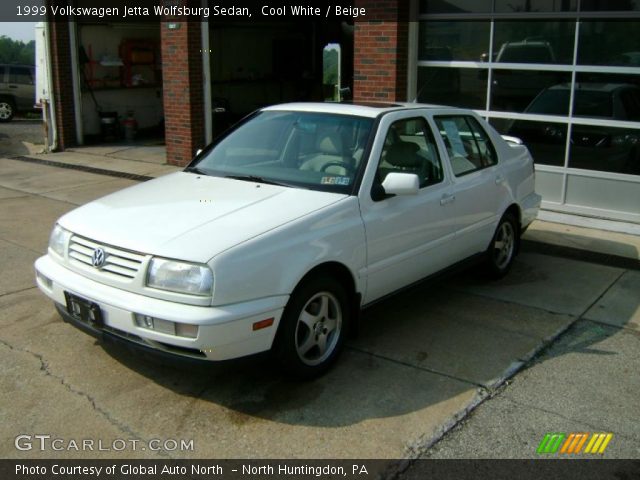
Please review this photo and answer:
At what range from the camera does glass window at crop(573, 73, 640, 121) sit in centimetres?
788

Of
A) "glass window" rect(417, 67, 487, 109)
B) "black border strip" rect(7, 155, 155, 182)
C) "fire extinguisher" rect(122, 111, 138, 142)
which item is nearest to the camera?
"glass window" rect(417, 67, 487, 109)

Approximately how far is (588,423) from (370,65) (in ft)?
21.5

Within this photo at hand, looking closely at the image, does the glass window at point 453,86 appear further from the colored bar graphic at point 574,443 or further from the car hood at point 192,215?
the colored bar graphic at point 574,443

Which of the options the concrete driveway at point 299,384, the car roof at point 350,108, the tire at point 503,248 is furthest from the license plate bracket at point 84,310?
the tire at point 503,248

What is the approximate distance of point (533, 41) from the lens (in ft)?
28.1

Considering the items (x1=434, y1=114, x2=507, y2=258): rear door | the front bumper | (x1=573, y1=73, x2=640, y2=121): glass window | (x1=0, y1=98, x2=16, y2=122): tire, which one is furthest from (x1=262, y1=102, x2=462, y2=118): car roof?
(x1=0, y1=98, x2=16, y2=122): tire

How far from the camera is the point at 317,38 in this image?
65.8 ft

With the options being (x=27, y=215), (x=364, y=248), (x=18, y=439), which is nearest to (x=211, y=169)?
(x=364, y=248)

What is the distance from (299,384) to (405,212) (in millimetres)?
1414

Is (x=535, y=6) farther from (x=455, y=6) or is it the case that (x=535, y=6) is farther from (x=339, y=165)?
(x=339, y=165)

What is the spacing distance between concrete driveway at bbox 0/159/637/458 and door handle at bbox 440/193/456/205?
2.95 ft

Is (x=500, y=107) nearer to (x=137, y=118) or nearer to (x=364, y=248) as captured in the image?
(x=364, y=248)

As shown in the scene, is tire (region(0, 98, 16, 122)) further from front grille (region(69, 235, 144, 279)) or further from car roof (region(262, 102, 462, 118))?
front grille (region(69, 235, 144, 279))

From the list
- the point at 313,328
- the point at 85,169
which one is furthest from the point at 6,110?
the point at 313,328
